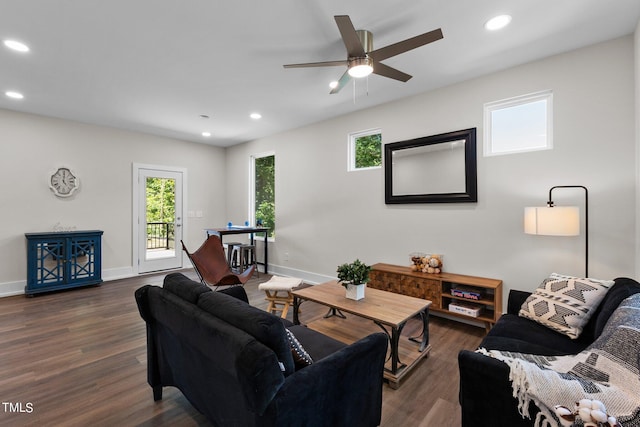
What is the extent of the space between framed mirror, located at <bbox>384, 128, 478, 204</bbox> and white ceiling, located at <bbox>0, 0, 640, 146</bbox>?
0.68 meters

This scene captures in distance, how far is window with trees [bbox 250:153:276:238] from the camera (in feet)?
19.5

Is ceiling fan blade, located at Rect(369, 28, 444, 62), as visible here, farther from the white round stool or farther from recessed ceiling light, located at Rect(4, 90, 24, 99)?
recessed ceiling light, located at Rect(4, 90, 24, 99)

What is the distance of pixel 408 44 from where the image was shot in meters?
2.09

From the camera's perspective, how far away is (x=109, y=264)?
207 inches

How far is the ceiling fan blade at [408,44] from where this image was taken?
1964 millimetres


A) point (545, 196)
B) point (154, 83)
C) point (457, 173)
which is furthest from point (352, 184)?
point (154, 83)

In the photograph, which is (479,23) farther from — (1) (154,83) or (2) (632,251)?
(1) (154,83)

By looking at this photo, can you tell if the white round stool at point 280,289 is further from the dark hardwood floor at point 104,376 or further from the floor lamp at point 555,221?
the floor lamp at point 555,221

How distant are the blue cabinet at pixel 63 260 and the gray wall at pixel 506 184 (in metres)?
3.64

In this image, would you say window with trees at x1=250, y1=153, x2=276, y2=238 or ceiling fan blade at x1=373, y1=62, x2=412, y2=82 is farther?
window with trees at x1=250, y1=153, x2=276, y2=238

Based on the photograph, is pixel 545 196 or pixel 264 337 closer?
pixel 264 337

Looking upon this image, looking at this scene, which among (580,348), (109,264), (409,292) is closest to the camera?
(580,348)

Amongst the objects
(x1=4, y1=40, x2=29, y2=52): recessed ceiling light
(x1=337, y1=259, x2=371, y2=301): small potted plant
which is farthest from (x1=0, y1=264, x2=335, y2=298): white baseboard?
(x1=4, y1=40, x2=29, y2=52): recessed ceiling light

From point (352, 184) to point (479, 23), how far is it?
2538 mm
